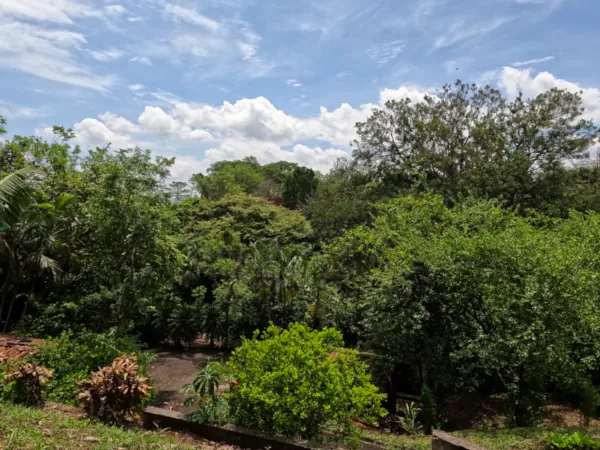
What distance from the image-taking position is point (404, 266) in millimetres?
9367

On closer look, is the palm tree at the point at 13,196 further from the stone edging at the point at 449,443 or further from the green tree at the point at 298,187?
the green tree at the point at 298,187

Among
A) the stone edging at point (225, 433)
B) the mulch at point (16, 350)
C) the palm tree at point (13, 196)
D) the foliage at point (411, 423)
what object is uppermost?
the palm tree at point (13, 196)

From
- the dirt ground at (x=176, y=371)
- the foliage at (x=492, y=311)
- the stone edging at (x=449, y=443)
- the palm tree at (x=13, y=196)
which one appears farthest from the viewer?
the dirt ground at (x=176, y=371)

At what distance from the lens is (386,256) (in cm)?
1115

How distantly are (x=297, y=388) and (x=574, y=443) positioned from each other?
3.53 metres

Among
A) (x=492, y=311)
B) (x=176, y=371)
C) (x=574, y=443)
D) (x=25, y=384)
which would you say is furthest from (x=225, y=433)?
(x=176, y=371)

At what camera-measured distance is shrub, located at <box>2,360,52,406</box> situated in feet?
21.0

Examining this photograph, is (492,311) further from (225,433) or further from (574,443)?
(225,433)

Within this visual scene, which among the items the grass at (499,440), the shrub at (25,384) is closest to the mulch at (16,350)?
the shrub at (25,384)

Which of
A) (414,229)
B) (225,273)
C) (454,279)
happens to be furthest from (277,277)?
(454,279)

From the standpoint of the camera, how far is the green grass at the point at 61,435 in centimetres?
432

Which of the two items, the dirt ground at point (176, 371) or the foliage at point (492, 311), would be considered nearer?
the foliage at point (492, 311)

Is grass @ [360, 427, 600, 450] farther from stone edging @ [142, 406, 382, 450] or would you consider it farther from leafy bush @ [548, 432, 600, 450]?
stone edging @ [142, 406, 382, 450]

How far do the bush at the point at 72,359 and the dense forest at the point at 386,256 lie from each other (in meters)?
2.07
